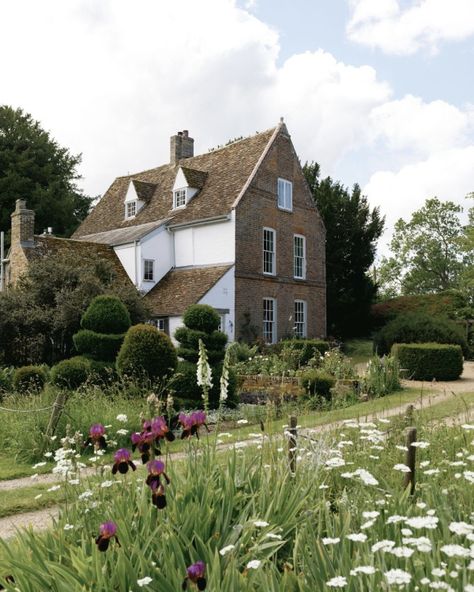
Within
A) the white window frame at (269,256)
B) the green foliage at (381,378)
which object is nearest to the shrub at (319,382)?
the green foliage at (381,378)

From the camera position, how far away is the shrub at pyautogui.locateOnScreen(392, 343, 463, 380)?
1866 centimetres

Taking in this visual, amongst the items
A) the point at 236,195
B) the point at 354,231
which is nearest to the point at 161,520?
the point at 236,195

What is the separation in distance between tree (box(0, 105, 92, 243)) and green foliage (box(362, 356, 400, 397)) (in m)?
30.5

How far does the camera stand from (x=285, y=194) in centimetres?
2858

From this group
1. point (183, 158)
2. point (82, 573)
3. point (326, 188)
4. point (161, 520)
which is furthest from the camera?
point (326, 188)

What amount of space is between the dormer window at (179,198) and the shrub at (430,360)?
13522 mm

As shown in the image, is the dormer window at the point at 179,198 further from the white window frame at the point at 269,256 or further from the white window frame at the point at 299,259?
the white window frame at the point at 299,259

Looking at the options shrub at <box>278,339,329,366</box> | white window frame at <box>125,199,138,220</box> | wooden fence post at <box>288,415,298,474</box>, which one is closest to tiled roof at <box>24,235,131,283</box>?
white window frame at <box>125,199,138,220</box>

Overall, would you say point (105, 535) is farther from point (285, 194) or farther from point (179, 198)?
point (179, 198)

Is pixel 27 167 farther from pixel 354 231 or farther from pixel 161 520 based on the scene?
pixel 161 520

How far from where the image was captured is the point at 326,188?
3522cm

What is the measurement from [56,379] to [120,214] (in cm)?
1981

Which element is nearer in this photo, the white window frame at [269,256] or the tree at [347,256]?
the white window frame at [269,256]

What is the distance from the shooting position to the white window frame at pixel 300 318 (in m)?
29.0
